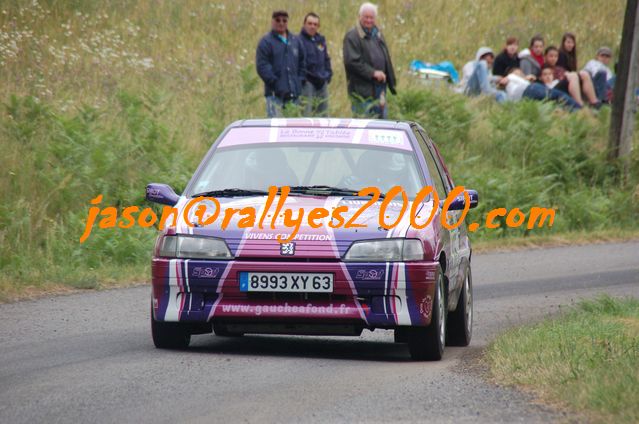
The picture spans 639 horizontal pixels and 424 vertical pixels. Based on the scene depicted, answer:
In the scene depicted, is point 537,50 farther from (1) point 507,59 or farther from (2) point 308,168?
(2) point 308,168

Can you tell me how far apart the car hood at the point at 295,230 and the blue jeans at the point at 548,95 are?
1691 centimetres

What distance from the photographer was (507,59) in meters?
26.6

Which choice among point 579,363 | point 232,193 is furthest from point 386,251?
point 579,363

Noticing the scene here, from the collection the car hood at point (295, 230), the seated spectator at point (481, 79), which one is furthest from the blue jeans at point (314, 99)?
the car hood at point (295, 230)

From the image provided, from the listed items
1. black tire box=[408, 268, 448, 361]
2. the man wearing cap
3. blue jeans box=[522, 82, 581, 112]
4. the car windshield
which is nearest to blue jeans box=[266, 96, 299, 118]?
blue jeans box=[522, 82, 581, 112]

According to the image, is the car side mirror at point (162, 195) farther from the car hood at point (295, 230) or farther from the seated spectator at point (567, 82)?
the seated spectator at point (567, 82)

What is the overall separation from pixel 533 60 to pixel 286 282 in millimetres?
18625

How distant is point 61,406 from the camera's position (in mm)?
7105

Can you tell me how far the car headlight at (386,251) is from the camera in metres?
8.93

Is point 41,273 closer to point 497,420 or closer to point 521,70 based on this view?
point 497,420

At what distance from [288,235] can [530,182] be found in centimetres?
1359

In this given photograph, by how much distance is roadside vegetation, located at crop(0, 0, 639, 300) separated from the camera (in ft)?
52.4

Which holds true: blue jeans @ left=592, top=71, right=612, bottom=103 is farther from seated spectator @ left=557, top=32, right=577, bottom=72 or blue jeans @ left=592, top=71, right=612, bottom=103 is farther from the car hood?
the car hood

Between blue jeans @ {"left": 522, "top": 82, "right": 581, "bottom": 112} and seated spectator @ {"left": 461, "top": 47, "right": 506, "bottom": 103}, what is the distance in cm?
59
